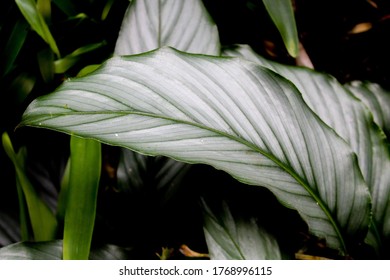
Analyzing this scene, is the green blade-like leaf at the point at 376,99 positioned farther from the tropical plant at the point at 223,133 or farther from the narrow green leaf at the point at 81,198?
the narrow green leaf at the point at 81,198

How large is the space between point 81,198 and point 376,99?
0.50m

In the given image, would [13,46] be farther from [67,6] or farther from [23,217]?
[23,217]

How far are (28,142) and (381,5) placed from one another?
76cm

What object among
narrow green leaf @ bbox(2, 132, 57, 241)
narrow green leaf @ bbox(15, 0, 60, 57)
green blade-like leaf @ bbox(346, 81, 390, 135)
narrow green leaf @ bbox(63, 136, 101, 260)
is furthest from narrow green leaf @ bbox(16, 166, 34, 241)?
green blade-like leaf @ bbox(346, 81, 390, 135)

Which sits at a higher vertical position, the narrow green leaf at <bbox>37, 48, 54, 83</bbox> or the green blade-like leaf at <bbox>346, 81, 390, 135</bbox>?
the narrow green leaf at <bbox>37, 48, 54, 83</bbox>

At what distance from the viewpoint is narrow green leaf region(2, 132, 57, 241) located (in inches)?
24.3

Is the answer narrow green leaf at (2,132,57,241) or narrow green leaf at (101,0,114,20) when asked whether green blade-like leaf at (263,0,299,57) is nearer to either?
narrow green leaf at (101,0,114,20)

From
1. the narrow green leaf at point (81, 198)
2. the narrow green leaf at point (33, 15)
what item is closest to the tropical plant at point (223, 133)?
the narrow green leaf at point (81, 198)

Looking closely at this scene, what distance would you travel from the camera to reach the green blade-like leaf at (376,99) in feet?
2.32

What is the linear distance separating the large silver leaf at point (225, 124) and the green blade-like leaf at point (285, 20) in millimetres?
80

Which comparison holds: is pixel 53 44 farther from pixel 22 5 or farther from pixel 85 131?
pixel 85 131

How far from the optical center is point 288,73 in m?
0.68

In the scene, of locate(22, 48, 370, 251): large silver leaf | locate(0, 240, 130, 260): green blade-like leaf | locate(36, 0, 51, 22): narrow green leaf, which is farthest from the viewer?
locate(36, 0, 51, 22): narrow green leaf
